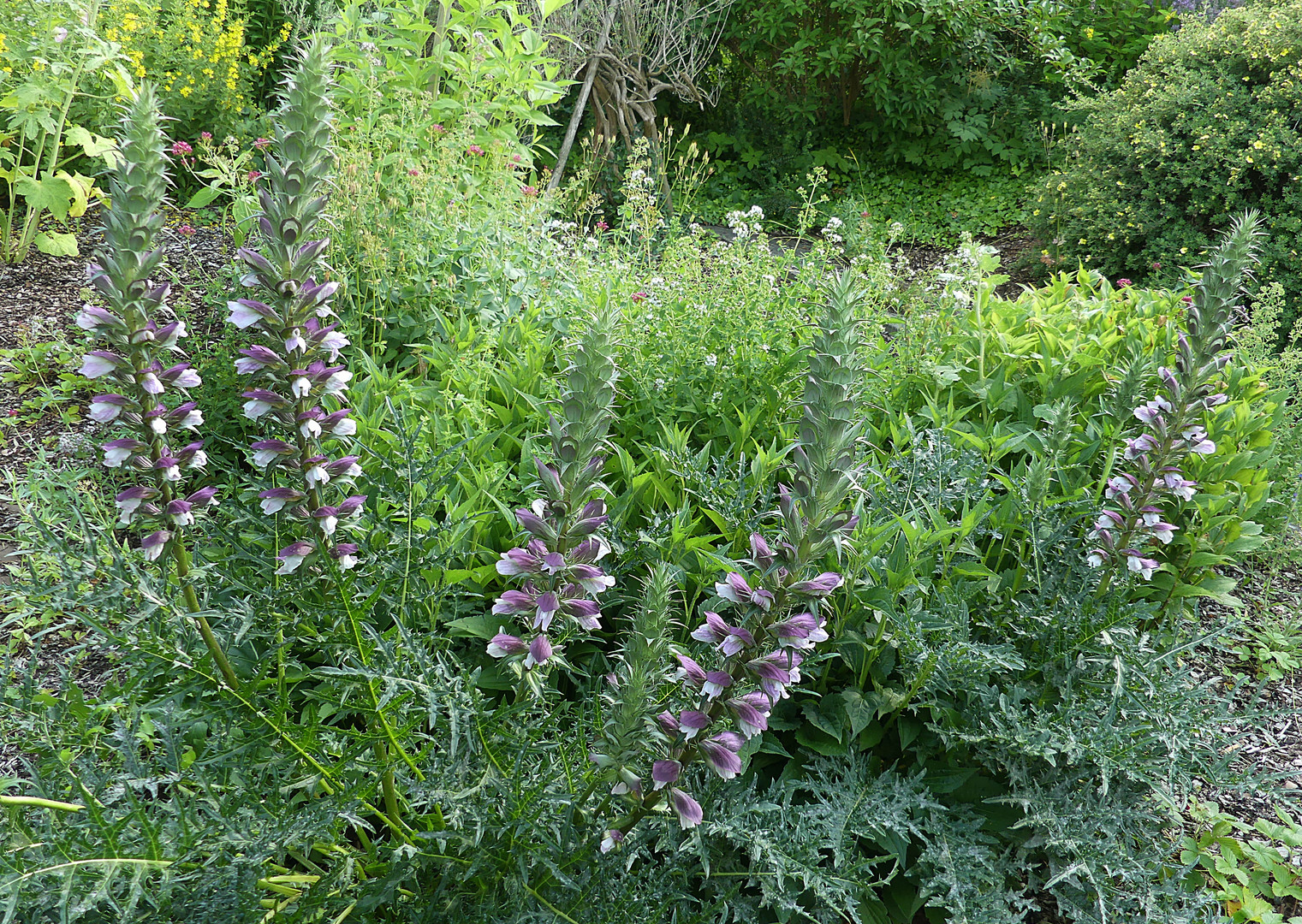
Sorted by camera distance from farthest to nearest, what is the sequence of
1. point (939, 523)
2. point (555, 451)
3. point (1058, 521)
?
point (1058, 521) → point (939, 523) → point (555, 451)

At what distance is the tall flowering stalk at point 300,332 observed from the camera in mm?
1604

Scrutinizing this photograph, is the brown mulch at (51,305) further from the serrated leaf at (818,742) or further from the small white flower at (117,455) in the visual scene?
Answer: the serrated leaf at (818,742)

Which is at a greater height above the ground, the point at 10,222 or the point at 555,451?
the point at 555,451

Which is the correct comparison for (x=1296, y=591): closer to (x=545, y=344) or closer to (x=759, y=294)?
(x=759, y=294)

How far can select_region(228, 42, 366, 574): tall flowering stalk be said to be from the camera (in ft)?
5.26

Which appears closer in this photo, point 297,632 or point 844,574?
point 297,632

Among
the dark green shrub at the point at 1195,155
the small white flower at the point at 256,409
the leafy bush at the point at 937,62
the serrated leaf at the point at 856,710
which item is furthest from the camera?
the leafy bush at the point at 937,62

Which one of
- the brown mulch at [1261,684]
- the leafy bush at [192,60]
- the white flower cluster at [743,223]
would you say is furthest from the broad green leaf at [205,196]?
the brown mulch at [1261,684]

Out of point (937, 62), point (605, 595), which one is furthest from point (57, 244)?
point (937, 62)

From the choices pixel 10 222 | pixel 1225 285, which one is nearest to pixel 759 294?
pixel 1225 285

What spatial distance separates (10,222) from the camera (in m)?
4.58

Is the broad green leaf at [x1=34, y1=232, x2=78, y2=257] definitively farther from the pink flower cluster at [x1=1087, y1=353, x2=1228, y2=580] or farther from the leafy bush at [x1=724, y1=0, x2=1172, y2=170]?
the leafy bush at [x1=724, y1=0, x2=1172, y2=170]

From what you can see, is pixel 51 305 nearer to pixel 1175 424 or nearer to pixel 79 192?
pixel 79 192

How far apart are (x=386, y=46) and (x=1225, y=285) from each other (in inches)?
177
